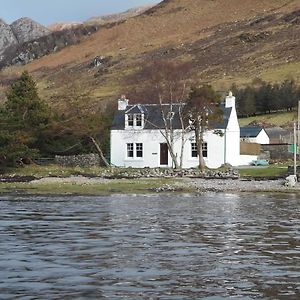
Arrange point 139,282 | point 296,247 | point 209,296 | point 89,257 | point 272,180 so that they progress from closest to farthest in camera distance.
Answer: point 209,296, point 139,282, point 89,257, point 296,247, point 272,180

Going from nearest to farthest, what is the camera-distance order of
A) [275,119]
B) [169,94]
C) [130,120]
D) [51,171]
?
[51,171]
[169,94]
[130,120]
[275,119]

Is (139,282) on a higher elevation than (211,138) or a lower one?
lower

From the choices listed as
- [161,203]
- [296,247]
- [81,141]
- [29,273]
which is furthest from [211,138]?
[29,273]

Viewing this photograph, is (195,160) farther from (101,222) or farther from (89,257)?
(89,257)

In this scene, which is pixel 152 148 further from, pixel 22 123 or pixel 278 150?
pixel 278 150

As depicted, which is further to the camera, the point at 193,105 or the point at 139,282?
the point at 193,105

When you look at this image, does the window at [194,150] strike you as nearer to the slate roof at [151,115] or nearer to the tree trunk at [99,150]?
the slate roof at [151,115]

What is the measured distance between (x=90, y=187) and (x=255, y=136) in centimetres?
4819

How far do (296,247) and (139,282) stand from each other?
5.71 meters

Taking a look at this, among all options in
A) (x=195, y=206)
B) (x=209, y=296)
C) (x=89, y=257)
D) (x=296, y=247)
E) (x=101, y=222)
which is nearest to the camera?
(x=209, y=296)

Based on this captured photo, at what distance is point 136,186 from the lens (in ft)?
140

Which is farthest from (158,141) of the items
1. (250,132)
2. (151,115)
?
(250,132)

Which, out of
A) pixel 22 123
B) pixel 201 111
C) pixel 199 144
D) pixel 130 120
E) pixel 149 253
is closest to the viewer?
pixel 149 253

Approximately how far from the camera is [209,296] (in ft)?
36.6
